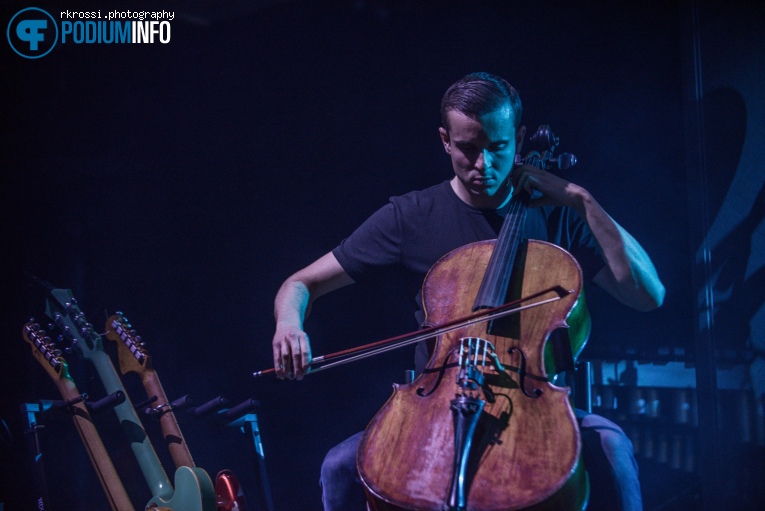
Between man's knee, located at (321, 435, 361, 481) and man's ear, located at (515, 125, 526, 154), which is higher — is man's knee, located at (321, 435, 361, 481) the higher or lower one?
the lower one

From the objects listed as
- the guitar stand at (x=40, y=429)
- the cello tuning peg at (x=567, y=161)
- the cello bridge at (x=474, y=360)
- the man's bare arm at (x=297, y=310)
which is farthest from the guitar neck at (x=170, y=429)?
the cello tuning peg at (x=567, y=161)

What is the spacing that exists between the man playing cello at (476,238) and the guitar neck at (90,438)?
0.98 meters

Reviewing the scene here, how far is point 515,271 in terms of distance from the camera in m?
1.64

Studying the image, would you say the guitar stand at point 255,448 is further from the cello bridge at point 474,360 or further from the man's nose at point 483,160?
the man's nose at point 483,160

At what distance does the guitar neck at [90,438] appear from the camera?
228 centimetres

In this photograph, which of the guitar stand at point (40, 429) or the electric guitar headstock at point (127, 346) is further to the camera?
the electric guitar headstock at point (127, 346)

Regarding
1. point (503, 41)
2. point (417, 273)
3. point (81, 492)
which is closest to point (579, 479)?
point (417, 273)

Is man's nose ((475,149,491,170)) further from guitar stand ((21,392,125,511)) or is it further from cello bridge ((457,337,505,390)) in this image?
guitar stand ((21,392,125,511))

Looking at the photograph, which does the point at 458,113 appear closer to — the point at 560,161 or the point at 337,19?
the point at 560,161

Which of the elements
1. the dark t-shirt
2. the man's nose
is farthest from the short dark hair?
the dark t-shirt

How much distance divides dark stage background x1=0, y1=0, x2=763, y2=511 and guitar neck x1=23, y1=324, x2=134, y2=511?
9.9 inches

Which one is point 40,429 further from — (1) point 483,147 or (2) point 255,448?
(1) point 483,147

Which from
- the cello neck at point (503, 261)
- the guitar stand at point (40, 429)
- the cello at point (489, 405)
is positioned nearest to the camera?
the cello at point (489, 405)

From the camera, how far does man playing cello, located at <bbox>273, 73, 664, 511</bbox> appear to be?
1.65m
